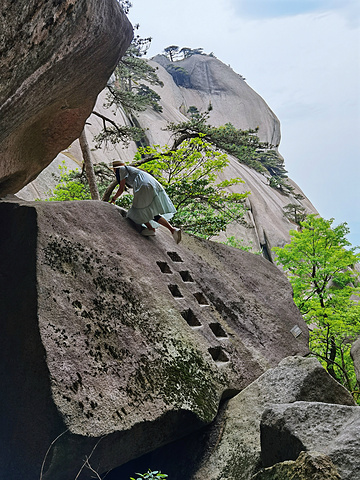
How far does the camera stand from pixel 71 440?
3385 mm

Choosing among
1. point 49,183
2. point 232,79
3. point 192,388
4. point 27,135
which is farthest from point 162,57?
point 192,388

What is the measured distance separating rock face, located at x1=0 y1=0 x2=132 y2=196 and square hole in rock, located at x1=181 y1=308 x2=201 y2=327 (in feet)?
10.0

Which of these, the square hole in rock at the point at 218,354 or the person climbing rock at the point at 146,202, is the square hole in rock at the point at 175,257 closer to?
the person climbing rock at the point at 146,202

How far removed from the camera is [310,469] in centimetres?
249

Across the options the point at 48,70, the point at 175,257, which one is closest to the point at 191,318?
the point at 175,257

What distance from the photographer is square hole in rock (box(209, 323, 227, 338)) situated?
5.79 m

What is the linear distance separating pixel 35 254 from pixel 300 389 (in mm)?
3061

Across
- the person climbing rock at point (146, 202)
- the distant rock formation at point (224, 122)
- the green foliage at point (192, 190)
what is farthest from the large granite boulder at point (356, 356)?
the distant rock formation at point (224, 122)

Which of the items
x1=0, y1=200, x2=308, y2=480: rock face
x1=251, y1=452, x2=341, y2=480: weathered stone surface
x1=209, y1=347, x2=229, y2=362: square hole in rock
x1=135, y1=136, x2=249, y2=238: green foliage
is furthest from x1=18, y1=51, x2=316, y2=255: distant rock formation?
x1=251, y1=452, x2=341, y2=480: weathered stone surface

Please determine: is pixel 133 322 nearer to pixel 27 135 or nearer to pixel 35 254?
pixel 35 254

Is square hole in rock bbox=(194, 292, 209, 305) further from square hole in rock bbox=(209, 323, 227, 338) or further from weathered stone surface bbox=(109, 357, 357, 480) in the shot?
weathered stone surface bbox=(109, 357, 357, 480)

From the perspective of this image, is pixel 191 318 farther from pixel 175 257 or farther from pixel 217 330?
pixel 175 257

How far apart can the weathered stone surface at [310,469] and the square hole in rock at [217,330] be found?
10.2 feet

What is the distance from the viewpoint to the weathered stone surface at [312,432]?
8.80ft
